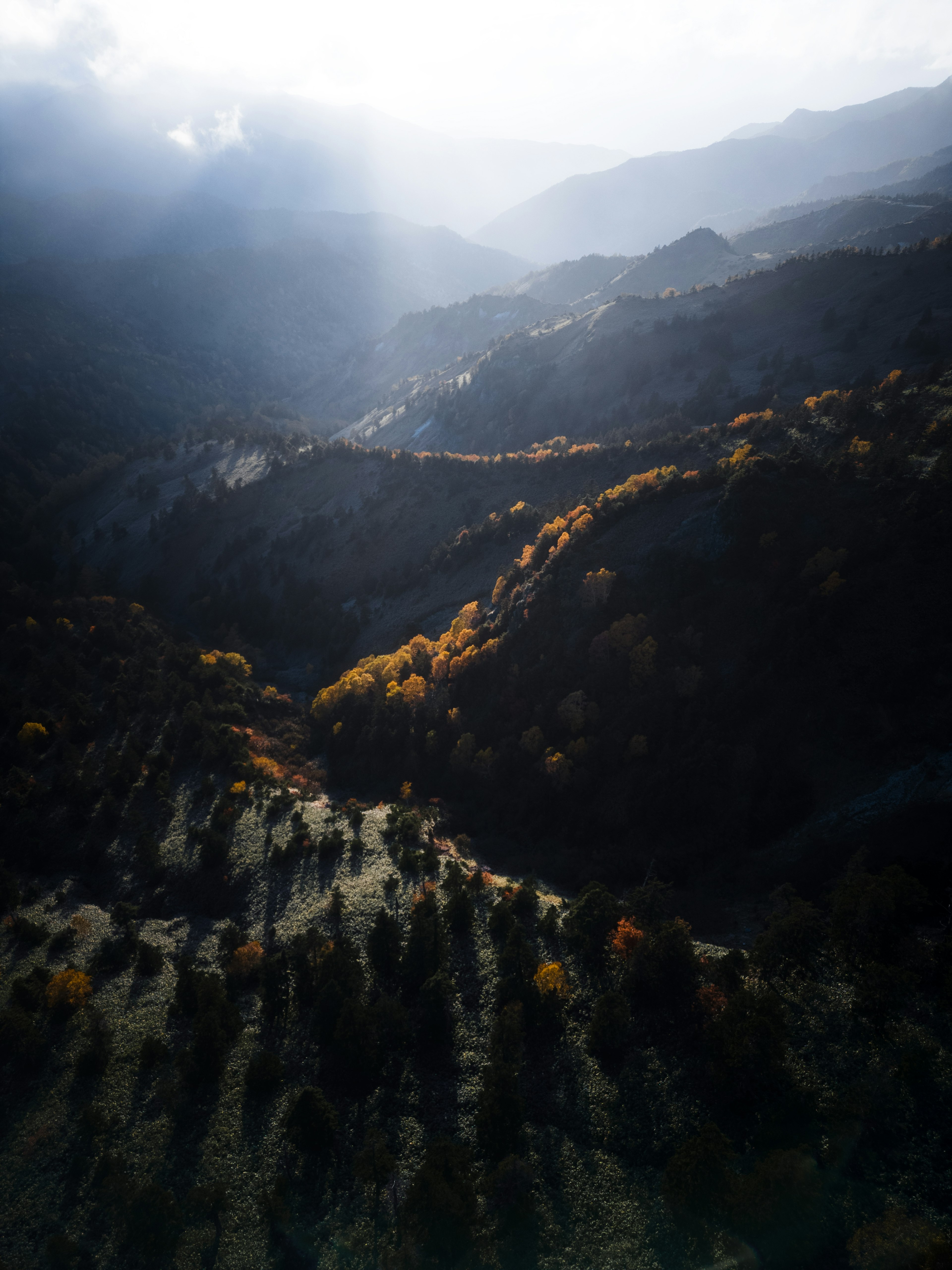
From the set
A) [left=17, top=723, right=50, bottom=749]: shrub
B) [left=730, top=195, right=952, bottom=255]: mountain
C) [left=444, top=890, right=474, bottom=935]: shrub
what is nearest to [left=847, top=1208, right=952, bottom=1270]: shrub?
[left=444, top=890, right=474, bottom=935]: shrub

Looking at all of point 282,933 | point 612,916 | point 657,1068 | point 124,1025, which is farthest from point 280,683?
point 657,1068

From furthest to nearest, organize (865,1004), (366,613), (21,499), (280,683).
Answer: (21,499) < (366,613) < (280,683) < (865,1004)

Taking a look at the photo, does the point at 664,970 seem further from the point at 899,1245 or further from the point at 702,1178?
the point at 899,1245

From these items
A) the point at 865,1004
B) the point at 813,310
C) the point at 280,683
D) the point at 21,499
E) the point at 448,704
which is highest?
the point at 813,310

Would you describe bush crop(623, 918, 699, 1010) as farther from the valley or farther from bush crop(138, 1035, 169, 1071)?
bush crop(138, 1035, 169, 1071)

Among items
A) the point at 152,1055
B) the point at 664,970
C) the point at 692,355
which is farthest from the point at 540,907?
the point at 692,355

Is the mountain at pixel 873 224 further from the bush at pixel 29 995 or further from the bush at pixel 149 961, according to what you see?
the bush at pixel 29 995

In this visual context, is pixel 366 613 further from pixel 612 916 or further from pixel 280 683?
pixel 612 916
